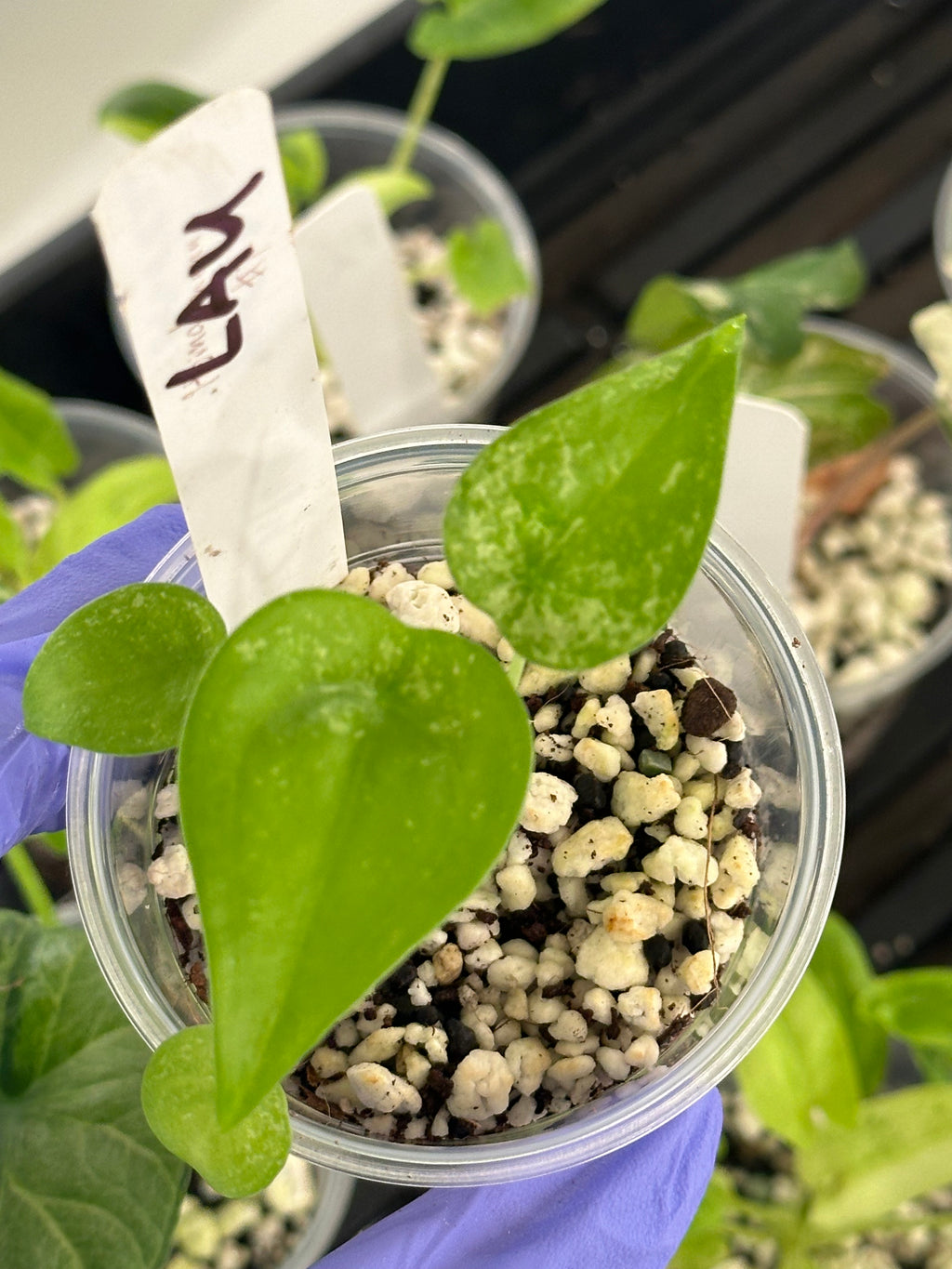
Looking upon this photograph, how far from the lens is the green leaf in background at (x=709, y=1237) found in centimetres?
49

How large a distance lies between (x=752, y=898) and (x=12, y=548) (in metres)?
0.37

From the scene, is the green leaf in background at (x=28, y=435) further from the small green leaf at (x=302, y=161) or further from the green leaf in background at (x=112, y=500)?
the small green leaf at (x=302, y=161)

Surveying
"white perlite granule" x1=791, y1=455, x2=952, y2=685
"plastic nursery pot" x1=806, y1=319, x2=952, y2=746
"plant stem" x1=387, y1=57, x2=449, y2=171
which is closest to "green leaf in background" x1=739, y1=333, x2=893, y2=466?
"plastic nursery pot" x1=806, y1=319, x2=952, y2=746

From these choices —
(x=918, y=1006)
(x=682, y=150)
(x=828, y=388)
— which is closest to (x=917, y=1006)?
(x=918, y=1006)

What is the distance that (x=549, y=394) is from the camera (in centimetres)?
77

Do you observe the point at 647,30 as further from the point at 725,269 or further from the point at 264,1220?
the point at 264,1220

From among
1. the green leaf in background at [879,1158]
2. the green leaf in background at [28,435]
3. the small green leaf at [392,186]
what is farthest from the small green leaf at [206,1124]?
the small green leaf at [392,186]

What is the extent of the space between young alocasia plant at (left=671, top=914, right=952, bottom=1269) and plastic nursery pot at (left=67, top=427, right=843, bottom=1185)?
18cm

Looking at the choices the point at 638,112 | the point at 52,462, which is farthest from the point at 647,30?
the point at 52,462

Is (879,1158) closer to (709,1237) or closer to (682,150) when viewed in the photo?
(709,1237)

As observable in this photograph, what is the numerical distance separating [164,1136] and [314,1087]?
0.05 metres

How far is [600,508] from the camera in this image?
240 mm

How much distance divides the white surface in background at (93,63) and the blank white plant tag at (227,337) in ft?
1.78

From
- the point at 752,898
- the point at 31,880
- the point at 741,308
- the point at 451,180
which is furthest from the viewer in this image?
the point at 451,180
